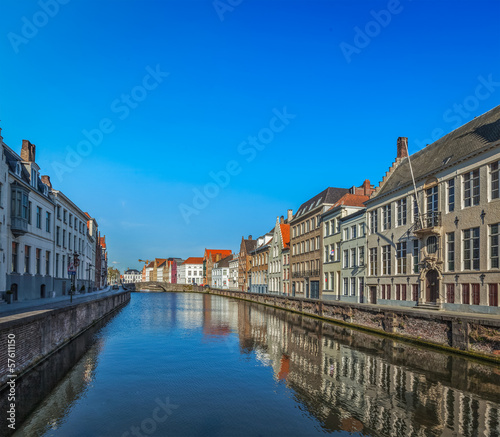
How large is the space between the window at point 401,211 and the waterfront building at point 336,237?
857cm

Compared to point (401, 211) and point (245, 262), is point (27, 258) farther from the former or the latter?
point (245, 262)

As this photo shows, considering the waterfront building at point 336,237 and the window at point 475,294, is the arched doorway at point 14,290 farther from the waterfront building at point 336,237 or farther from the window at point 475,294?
the window at point 475,294

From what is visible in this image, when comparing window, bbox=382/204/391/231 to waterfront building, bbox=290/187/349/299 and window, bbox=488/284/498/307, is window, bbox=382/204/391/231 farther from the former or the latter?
waterfront building, bbox=290/187/349/299

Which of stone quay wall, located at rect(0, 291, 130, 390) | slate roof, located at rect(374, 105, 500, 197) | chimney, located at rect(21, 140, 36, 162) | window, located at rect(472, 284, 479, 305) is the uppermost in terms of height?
chimney, located at rect(21, 140, 36, 162)

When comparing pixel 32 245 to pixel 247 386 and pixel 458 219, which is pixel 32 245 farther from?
pixel 458 219

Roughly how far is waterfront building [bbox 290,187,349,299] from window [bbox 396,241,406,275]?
18474 mm

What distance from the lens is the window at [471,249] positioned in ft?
86.0

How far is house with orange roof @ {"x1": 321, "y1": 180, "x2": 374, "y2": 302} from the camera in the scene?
1695 inches

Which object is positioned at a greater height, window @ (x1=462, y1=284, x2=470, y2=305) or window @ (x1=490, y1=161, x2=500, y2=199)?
window @ (x1=490, y1=161, x2=500, y2=199)

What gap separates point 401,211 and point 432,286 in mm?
7221

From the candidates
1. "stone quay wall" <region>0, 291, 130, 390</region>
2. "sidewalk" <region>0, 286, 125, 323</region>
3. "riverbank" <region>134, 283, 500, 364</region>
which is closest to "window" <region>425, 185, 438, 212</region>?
"riverbank" <region>134, 283, 500, 364</region>

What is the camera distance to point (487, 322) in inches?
747

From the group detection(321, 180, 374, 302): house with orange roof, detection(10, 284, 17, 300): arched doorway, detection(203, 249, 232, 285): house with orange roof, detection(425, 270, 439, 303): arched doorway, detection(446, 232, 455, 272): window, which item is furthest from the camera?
detection(203, 249, 232, 285): house with orange roof

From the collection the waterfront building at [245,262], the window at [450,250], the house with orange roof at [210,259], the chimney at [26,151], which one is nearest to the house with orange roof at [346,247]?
the window at [450,250]
